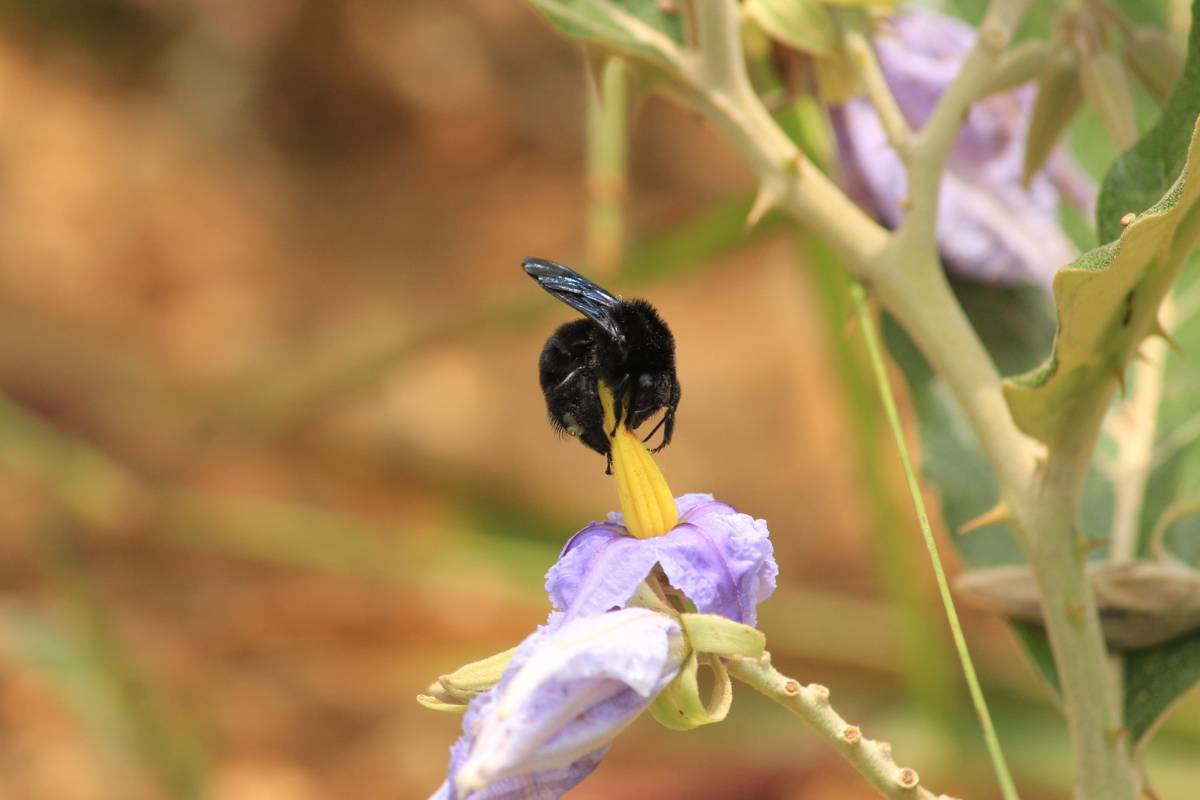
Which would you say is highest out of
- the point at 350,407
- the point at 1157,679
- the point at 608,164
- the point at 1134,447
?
the point at 350,407

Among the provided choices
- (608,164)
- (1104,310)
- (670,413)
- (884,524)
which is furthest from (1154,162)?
(884,524)

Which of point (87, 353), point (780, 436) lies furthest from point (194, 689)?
point (780, 436)

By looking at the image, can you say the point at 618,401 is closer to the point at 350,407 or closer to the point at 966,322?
the point at 966,322

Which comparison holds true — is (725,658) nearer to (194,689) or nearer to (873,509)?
(873,509)

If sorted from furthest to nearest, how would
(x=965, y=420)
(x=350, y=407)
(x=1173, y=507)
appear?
(x=350, y=407) < (x=965, y=420) < (x=1173, y=507)

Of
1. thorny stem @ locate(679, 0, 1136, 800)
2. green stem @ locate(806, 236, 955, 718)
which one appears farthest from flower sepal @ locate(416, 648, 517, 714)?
green stem @ locate(806, 236, 955, 718)

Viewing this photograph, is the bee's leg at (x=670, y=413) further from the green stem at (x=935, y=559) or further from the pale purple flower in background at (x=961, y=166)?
the pale purple flower in background at (x=961, y=166)
